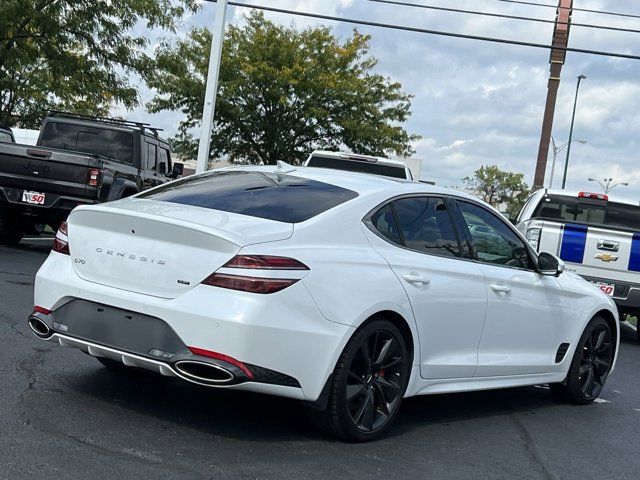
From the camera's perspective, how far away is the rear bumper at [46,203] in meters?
11.8

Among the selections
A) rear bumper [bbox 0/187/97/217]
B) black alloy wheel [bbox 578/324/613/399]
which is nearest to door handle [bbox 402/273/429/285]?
black alloy wheel [bbox 578/324/613/399]

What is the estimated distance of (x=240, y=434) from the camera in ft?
15.0

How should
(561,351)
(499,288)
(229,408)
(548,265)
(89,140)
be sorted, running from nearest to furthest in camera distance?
(229,408), (499,288), (548,265), (561,351), (89,140)

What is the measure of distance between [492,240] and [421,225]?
85 cm

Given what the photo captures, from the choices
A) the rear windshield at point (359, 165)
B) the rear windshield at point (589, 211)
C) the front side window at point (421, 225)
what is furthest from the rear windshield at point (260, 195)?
the rear windshield at point (359, 165)

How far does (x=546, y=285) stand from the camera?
603 cm

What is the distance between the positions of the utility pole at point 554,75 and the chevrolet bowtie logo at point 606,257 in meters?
11.0

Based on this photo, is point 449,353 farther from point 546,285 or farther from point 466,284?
point 546,285

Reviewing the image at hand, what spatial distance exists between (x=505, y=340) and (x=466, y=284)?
2.31 ft

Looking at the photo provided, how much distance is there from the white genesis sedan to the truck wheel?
26.9 ft

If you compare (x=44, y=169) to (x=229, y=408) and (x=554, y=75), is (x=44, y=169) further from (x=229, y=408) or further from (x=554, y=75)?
(x=554, y=75)

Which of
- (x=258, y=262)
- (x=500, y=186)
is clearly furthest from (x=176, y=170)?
(x=500, y=186)

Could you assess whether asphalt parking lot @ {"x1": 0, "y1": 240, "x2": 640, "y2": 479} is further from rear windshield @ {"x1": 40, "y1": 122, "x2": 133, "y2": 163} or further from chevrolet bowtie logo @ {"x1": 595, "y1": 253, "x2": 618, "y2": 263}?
rear windshield @ {"x1": 40, "y1": 122, "x2": 133, "y2": 163}

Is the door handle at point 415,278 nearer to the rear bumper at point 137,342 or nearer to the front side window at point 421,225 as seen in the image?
the front side window at point 421,225
